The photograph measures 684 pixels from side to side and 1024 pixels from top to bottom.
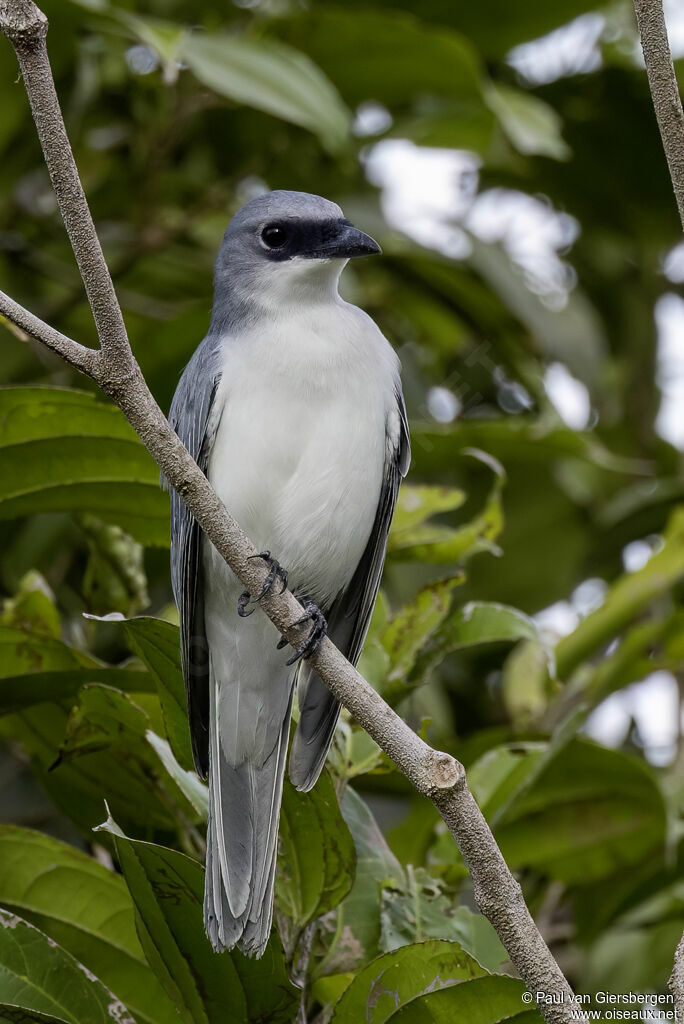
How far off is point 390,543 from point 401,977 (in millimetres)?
1236

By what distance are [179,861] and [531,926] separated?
69cm

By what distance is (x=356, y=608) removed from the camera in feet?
9.85

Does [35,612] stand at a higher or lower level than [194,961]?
higher

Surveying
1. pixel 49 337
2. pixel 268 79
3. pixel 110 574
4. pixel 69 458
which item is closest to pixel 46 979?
pixel 110 574

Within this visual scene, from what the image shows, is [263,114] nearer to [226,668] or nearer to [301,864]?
[226,668]

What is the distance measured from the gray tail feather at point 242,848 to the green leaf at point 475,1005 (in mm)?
297

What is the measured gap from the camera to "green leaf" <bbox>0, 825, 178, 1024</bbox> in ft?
8.36

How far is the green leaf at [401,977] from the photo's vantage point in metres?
2.06

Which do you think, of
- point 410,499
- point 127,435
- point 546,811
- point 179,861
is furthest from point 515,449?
point 179,861

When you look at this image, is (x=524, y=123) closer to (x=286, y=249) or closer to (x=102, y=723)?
(x=286, y=249)

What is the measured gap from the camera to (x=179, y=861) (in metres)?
2.12

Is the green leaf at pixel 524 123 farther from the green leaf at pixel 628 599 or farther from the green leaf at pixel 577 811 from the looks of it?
the green leaf at pixel 577 811

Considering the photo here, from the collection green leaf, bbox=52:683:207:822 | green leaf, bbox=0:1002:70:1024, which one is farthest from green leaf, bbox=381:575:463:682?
green leaf, bbox=0:1002:70:1024

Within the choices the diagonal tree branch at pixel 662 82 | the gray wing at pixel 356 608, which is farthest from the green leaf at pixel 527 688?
the diagonal tree branch at pixel 662 82
